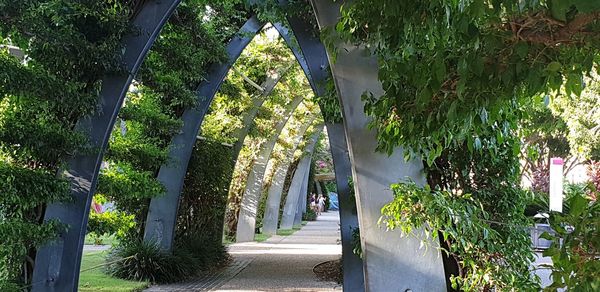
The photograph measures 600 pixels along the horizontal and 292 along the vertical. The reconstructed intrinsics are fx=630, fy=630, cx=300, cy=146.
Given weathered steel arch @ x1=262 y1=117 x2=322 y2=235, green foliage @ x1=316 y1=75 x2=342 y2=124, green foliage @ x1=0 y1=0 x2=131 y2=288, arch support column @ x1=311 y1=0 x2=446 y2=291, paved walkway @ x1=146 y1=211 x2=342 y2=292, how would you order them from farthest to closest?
weathered steel arch @ x1=262 y1=117 x2=322 y2=235, paved walkway @ x1=146 y1=211 x2=342 y2=292, green foliage @ x1=316 y1=75 x2=342 y2=124, green foliage @ x1=0 y1=0 x2=131 y2=288, arch support column @ x1=311 y1=0 x2=446 y2=291

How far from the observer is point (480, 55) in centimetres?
162

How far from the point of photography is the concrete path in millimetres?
11062

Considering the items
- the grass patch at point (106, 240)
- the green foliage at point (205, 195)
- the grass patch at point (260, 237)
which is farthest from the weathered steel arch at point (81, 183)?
the grass patch at point (260, 237)

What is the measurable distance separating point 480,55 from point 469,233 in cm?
202

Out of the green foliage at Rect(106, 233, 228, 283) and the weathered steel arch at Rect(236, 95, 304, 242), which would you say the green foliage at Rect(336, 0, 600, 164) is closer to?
the green foliage at Rect(106, 233, 228, 283)

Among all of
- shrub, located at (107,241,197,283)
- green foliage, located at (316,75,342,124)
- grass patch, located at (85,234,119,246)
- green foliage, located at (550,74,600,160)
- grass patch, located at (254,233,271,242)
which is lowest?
shrub, located at (107,241,197,283)

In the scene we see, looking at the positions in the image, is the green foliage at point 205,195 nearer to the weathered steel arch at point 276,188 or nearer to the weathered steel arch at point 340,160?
the weathered steel arch at point 340,160

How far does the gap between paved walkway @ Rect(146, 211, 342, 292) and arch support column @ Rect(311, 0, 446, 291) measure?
21.1 feet

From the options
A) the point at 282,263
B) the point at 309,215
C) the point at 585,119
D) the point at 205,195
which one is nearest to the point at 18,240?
the point at 205,195

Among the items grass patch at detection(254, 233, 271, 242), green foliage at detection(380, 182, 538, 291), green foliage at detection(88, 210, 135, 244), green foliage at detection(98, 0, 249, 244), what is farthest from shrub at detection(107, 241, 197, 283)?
grass patch at detection(254, 233, 271, 242)

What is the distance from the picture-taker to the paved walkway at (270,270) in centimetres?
1087

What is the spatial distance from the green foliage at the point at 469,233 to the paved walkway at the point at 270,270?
7.07 meters

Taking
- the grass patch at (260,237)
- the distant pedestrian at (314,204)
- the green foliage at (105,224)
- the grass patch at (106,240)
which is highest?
the distant pedestrian at (314,204)

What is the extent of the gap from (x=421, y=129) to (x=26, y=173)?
15.5 ft
